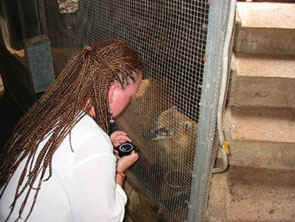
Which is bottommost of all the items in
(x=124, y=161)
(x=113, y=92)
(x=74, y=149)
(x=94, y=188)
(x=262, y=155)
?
(x=262, y=155)

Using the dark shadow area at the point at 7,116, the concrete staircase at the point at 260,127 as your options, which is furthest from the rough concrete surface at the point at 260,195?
the dark shadow area at the point at 7,116

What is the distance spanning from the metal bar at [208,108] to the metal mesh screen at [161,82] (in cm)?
8

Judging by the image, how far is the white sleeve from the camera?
4.10 feet

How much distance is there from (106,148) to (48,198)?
0.96ft

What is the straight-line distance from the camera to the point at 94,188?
4.17 ft

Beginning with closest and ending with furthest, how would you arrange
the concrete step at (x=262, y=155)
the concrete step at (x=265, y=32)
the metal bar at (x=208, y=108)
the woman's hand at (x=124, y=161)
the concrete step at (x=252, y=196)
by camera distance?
1. the metal bar at (x=208, y=108)
2. the woman's hand at (x=124, y=161)
3. the concrete step at (x=252, y=196)
4. the concrete step at (x=262, y=155)
5. the concrete step at (x=265, y=32)

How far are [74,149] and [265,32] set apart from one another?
2.00 meters

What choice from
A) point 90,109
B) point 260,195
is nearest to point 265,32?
point 260,195

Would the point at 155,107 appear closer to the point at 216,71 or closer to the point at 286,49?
the point at 216,71

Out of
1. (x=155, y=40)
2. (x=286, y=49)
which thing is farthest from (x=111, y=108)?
(x=286, y=49)

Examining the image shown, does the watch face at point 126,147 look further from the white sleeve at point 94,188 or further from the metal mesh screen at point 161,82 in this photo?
the white sleeve at point 94,188

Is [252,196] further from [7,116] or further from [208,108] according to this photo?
[7,116]

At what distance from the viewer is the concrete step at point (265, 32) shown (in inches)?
104

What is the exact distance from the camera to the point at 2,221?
141 cm
